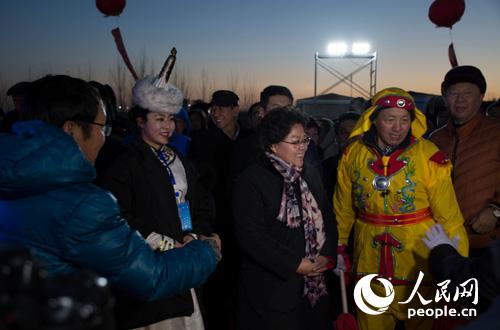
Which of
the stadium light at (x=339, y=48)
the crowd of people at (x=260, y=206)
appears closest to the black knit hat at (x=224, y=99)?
the crowd of people at (x=260, y=206)

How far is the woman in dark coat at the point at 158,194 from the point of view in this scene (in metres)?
2.94

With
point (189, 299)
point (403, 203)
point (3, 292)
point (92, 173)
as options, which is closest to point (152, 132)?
point (189, 299)

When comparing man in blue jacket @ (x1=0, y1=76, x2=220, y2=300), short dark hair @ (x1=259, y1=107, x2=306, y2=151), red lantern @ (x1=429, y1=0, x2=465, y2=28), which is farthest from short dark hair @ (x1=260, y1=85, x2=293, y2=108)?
red lantern @ (x1=429, y1=0, x2=465, y2=28)

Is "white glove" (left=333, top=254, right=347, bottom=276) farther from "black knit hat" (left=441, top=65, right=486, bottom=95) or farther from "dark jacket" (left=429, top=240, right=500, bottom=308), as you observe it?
"black knit hat" (left=441, top=65, right=486, bottom=95)

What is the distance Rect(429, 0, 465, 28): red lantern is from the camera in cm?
849

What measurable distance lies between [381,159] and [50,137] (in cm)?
268

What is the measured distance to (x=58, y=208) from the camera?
169 cm

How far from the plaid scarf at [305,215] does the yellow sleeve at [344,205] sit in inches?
23.9

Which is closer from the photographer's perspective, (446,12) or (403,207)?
(403,207)

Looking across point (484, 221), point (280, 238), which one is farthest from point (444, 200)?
point (280, 238)

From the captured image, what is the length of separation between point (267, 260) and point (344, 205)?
111cm

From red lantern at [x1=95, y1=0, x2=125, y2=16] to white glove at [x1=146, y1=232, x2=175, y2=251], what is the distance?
6613mm

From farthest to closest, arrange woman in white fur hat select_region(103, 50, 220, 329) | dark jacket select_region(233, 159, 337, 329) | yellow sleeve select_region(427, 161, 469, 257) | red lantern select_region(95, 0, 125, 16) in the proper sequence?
1. red lantern select_region(95, 0, 125, 16)
2. yellow sleeve select_region(427, 161, 469, 257)
3. dark jacket select_region(233, 159, 337, 329)
4. woman in white fur hat select_region(103, 50, 220, 329)

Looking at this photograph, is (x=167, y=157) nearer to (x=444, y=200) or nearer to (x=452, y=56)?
(x=444, y=200)
